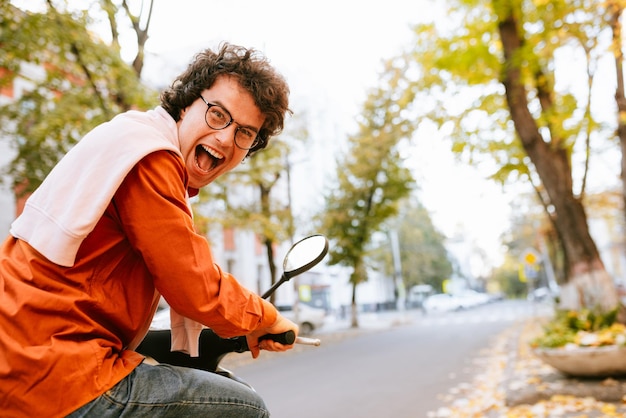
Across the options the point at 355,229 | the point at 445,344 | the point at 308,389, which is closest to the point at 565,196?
the point at 308,389

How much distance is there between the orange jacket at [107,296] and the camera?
119 centimetres

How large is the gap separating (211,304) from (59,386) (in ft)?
1.32

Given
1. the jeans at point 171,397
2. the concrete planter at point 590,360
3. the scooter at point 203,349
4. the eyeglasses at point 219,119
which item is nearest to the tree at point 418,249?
the concrete planter at point 590,360

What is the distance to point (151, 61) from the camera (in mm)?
17625

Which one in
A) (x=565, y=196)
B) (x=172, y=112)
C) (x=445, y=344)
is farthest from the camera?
(x=445, y=344)

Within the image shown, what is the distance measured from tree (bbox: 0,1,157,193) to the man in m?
9.50

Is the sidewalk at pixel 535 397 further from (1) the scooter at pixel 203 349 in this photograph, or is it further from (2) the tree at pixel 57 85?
(2) the tree at pixel 57 85

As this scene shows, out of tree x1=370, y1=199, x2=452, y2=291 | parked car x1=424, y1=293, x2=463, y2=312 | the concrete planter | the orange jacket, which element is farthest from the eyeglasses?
parked car x1=424, y1=293, x2=463, y2=312

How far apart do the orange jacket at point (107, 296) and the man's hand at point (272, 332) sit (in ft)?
0.69

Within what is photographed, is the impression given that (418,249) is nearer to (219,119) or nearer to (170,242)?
(219,119)

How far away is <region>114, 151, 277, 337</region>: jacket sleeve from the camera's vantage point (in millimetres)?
1317

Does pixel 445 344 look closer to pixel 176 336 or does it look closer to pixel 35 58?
pixel 35 58

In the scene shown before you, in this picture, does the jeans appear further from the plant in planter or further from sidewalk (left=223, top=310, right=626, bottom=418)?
the plant in planter

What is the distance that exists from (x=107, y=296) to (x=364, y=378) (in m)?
9.10
